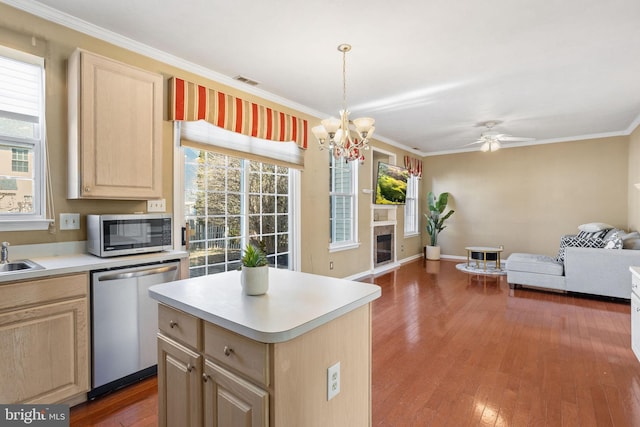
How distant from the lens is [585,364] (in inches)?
103

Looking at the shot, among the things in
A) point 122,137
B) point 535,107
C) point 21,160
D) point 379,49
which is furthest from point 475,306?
point 21,160

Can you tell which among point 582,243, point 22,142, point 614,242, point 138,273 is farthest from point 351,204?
point 22,142

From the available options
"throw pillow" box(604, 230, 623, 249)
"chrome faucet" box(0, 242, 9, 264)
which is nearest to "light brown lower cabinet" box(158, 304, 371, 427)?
"chrome faucet" box(0, 242, 9, 264)

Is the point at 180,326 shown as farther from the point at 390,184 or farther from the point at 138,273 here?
the point at 390,184

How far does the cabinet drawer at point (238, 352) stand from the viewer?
1026 mm

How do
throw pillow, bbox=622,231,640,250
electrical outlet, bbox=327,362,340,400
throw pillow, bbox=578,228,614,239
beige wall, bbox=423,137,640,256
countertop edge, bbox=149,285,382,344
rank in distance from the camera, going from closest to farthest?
countertop edge, bbox=149,285,382,344 → electrical outlet, bbox=327,362,340,400 → throw pillow, bbox=622,231,640,250 → throw pillow, bbox=578,228,614,239 → beige wall, bbox=423,137,640,256

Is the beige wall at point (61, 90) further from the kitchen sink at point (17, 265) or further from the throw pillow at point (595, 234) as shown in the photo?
the throw pillow at point (595, 234)

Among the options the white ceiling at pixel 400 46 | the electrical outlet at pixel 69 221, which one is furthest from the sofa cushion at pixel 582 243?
the electrical outlet at pixel 69 221

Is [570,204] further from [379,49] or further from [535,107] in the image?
[379,49]

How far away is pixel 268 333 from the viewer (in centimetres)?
98

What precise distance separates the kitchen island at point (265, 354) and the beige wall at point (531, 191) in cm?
678

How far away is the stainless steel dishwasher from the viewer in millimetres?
2088

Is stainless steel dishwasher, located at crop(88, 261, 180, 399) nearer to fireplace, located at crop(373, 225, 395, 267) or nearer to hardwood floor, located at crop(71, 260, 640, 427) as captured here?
hardwood floor, located at crop(71, 260, 640, 427)

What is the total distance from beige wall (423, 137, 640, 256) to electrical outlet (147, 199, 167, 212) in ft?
21.9
